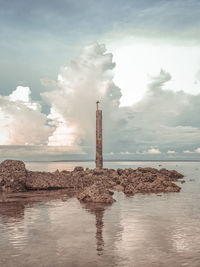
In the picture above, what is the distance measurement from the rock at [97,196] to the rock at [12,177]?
4.53m

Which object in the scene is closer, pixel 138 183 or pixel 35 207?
pixel 35 207

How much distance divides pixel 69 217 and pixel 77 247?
121 inches

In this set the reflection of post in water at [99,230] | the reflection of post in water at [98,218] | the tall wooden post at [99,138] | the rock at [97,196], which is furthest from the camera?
the tall wooden post at [99,138]

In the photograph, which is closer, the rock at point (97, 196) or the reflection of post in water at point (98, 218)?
the reflection of post in water at point (98, 218)

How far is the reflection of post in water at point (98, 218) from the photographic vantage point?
5984 millimetres

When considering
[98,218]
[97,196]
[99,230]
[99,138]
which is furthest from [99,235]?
[99,138]

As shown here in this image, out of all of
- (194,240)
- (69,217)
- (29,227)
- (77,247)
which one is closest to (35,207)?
(69,217)

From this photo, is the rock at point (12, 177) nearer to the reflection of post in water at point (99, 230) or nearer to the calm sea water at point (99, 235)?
the calm sea water at point (99, 235)

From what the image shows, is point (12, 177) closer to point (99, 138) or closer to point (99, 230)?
point (99, 230)

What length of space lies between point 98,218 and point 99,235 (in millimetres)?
1933

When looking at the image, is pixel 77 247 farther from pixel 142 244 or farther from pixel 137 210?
pixel 137 210

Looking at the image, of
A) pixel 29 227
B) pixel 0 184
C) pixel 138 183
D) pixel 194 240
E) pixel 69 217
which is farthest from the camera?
pixel 138 183

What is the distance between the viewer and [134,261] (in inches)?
200

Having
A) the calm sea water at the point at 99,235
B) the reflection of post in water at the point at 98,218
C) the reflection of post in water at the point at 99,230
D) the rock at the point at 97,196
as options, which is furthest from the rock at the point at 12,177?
the reflection of post in water at the point at 99,230
